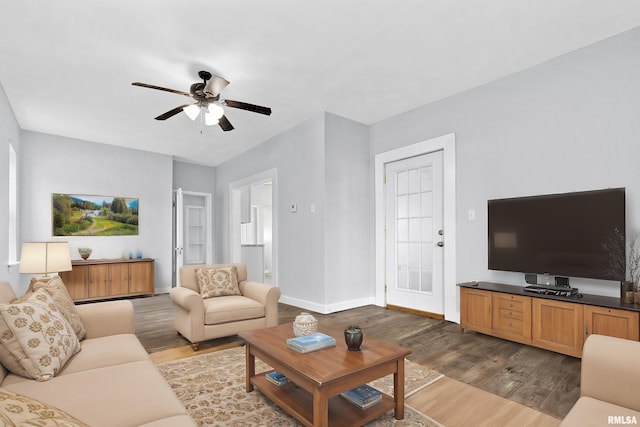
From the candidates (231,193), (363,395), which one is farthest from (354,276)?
(231,193)

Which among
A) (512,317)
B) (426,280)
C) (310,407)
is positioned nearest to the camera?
(310,407)

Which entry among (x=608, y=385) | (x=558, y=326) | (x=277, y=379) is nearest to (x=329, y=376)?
(x=277, y=379)

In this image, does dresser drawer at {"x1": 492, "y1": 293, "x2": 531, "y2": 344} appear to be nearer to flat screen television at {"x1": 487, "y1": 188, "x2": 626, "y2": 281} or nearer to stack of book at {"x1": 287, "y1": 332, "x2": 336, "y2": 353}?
flat screen television at {"x1": 487, "y1": 188, "x2": 626, "y2": 281}

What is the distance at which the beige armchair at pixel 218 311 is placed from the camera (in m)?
3.15

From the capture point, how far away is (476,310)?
358 cm

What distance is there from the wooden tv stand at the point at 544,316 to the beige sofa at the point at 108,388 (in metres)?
3.04

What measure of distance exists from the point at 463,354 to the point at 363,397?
1509mm

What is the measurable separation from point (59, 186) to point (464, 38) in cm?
638

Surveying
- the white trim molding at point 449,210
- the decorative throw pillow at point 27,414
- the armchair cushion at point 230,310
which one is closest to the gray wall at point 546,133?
the white trim molding at point 449,210

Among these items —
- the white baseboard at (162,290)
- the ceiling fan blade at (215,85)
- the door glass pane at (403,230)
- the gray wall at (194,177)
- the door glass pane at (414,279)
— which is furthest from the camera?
the gray wall at (194,177)

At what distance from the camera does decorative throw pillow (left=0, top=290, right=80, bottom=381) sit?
160 centimetres

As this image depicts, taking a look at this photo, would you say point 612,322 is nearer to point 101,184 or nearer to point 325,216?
point 325,216

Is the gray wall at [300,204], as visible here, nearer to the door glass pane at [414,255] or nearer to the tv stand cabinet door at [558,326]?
the door glass pane at [414,255]

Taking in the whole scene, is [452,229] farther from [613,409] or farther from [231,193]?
[231,193]
